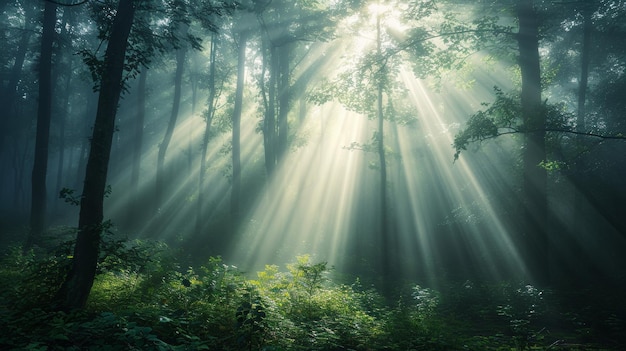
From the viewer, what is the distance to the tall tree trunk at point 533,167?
36.6 feet

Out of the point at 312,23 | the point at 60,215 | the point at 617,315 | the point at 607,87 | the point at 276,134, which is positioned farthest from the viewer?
the point at 60,215

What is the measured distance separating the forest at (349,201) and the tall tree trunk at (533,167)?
0.22 ft

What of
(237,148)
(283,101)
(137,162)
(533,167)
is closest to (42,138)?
(137,162)

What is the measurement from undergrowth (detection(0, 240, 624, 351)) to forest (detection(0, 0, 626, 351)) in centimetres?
5

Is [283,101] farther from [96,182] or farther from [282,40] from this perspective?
[96,182]

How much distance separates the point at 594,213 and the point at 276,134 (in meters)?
17.7

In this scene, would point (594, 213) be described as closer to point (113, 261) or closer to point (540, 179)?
point (540, 179)

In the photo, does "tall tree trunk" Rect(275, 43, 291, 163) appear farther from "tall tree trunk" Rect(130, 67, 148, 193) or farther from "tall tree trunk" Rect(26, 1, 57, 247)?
"tall tree trunk" Rect(26, 1, 57, 247)

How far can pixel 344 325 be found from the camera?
6211mm

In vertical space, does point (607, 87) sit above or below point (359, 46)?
above

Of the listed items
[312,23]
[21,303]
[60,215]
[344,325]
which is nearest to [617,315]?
[344,325]

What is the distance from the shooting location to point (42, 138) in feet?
49.1

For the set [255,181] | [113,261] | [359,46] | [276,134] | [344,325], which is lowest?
[344,325]

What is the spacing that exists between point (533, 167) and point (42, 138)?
64.3 ft
